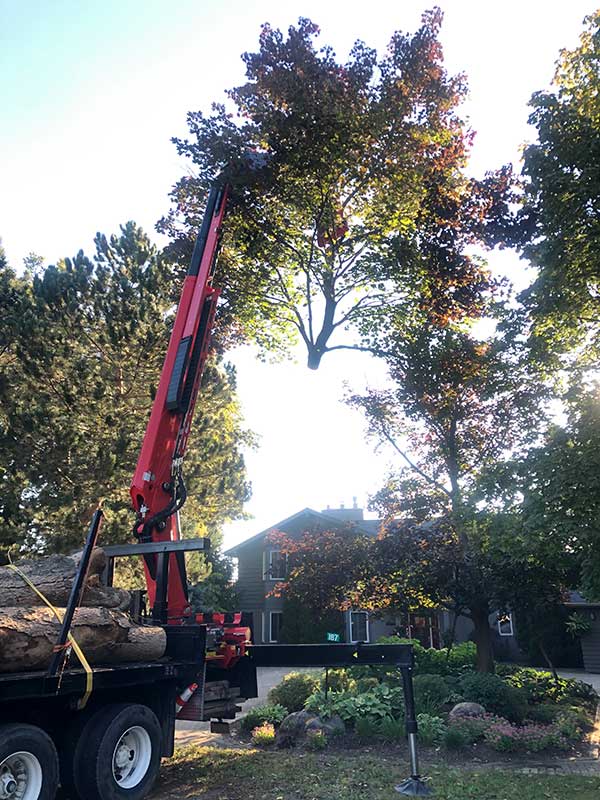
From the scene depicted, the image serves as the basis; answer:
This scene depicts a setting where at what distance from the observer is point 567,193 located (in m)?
9.56

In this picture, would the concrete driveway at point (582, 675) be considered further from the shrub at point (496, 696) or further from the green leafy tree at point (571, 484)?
the green leafy tree at point (571, 484)

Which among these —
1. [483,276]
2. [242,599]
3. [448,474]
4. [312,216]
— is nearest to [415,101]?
[312,216]

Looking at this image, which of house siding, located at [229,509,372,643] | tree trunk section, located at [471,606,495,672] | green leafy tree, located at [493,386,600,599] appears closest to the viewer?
green leafy tree, located at [493,386,600,599]

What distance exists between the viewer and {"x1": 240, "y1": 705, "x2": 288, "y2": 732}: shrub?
9.44m

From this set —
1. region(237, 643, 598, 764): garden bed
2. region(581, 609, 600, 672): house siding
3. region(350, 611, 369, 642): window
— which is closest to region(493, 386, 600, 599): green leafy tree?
region(237, 643, 598, 764): garden bed

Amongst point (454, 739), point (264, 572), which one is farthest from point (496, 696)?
point (264, 572)

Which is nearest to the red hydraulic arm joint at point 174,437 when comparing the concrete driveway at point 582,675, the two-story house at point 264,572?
the concrete driveway at point 582,675

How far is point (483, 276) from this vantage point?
36.6 feet

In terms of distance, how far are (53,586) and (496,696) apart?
8248 millimetres

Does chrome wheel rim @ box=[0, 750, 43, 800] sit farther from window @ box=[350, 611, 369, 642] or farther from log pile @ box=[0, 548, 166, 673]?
window @ box=[350, 611, 369, 642]

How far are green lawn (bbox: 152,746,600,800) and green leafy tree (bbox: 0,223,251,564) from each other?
644 centimetres

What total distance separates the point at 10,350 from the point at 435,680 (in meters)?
11.2

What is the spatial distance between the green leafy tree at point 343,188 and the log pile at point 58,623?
260 inches

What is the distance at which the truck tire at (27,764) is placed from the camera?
4.24 metres
